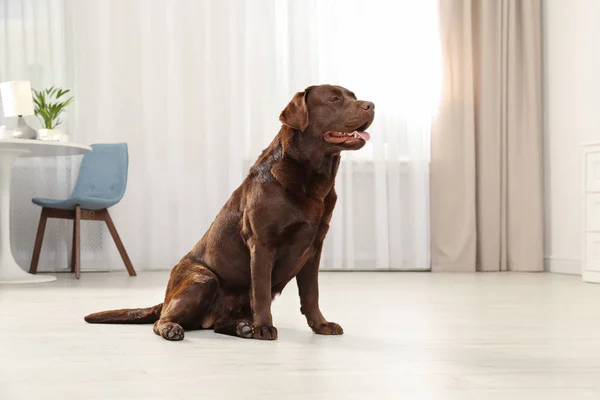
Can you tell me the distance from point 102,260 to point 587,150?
3265 mm

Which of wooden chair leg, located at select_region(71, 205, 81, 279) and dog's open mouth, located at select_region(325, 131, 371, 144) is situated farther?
wooden chair leg, located at select_region(71, 205, 81, 279)

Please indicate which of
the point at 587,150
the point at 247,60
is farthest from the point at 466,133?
the point at 247,60

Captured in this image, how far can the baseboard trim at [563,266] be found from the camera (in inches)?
221

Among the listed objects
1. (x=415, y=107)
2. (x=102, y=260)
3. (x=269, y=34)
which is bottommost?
(x=102, y=260)

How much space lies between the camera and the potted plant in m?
5.29

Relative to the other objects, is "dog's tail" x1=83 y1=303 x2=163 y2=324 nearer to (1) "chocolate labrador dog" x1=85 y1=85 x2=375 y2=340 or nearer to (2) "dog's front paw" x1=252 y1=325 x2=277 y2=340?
(1) "chocolate labrador dog" x1=85 y1=85 x2=375 y2=340

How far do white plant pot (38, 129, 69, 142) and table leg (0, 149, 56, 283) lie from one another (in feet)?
0.70

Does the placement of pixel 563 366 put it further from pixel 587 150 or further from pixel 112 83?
pixel 112 83

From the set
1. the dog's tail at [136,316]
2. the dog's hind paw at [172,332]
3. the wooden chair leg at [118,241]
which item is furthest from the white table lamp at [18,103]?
the dog's hind paw at [172,332]

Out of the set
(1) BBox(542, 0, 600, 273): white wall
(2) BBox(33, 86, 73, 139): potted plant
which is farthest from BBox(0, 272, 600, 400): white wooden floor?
(1) BBox(542, 0, 600, 273): white wall

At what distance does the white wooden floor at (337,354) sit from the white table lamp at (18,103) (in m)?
1.67

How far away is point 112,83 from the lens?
5.86 meters

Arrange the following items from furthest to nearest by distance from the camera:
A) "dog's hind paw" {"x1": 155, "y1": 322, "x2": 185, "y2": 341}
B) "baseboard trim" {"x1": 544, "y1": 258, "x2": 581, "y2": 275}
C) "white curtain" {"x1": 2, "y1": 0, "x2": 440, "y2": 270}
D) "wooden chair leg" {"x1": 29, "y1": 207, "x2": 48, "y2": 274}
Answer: "white curtain" {"x1": 2, "y1": 0, "x2": 440, "y2": 270}
"baseboard trim" {"x1": 544, "y1": 258, "x2": 581, "y2": 275}
"wooden chair leg" {"x1": 29, "y1": 207, "x2": 48, "y2": 274}
"dog's hind paw" {"x1": 155, "y1": 322, "x2": 185, "y2": 341}

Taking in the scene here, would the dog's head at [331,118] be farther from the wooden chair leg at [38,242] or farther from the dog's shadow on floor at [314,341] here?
the wooden chair leg at [38,242]
